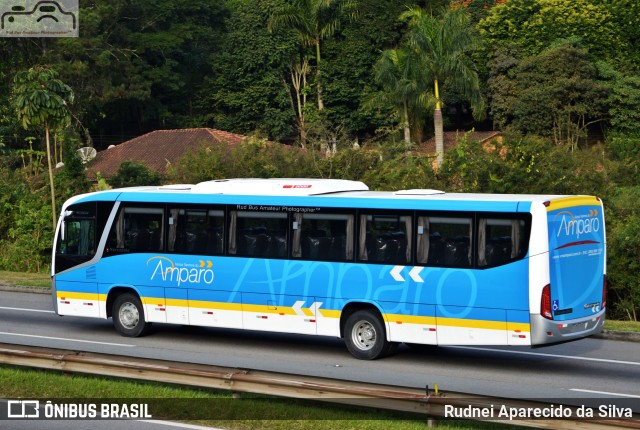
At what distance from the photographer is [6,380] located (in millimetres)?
14289

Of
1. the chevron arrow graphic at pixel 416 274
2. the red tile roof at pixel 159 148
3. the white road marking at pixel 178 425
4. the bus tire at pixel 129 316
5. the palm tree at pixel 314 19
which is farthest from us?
the palm tree at pixel 314 19

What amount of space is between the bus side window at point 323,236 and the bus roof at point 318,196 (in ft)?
0.78

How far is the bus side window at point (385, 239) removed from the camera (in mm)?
17156

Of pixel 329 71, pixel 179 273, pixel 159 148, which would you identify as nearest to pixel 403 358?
pixel 179 273

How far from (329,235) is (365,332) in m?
1.73

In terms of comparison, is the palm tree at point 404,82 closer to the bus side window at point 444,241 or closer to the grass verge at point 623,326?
the grass verge at point 623,326

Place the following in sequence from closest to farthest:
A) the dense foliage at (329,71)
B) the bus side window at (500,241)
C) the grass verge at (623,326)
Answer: the bus side window at (500,241) < the grass verge at (623,326) < the dense foliage at (329,71)

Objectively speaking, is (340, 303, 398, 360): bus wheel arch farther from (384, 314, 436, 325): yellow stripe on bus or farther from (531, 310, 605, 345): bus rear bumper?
(531, 310, 605, 345): bus rear bumper

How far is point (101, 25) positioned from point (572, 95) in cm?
3327

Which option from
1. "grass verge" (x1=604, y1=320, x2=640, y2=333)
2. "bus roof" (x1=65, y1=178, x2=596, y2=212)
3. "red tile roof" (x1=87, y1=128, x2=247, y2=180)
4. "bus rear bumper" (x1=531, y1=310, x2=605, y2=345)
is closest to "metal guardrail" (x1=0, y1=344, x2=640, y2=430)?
"bus rear bumper" (x1=531, y1=310, x2=605, y2=345)

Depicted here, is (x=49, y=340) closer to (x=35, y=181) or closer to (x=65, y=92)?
(x=65, y=92)

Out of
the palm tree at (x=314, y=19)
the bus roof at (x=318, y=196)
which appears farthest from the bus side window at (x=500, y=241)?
the palm tree at (x=314, y=19)

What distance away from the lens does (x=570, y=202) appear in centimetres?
1636

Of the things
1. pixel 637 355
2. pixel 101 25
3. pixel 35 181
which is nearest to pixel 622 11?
pixel 101 25
